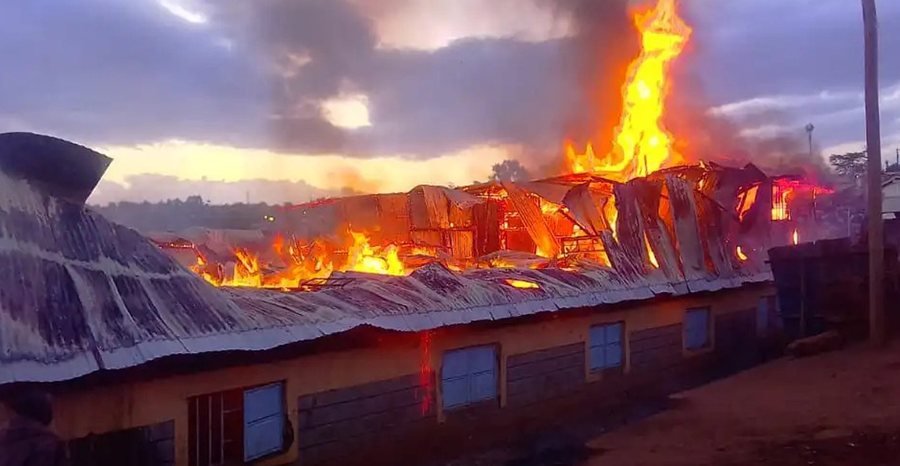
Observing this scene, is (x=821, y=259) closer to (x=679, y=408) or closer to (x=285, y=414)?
(x=679, y=408)

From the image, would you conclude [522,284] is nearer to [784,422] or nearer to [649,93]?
[784,422]

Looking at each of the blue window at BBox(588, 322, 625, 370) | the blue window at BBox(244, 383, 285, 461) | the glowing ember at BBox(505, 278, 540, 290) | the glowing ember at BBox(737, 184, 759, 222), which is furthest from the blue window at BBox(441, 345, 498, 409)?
the glowing ember at BBox(737, 184, 759, 222)

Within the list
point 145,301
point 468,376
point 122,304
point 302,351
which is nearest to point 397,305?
point 302,351

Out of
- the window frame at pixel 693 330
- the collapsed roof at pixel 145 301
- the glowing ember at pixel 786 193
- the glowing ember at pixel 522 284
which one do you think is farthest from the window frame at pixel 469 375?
the glowing ember at pixel 786 193

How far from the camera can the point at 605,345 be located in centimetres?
1445

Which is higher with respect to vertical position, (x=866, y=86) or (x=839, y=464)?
(x=866, y=86)

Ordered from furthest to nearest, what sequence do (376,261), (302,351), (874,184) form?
(874,184)
(376,261)
(302,351)

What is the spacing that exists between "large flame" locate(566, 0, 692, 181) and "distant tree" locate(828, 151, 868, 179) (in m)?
31.7

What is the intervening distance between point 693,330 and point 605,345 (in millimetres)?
3625

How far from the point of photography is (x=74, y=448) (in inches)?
273

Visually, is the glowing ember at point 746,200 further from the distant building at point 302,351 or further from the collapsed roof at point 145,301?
the collapsed roof at point 145,301

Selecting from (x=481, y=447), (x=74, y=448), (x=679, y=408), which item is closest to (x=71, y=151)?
(x=74, y=448)

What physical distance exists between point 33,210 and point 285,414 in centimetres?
349

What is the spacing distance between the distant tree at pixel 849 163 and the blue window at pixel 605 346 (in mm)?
40266
